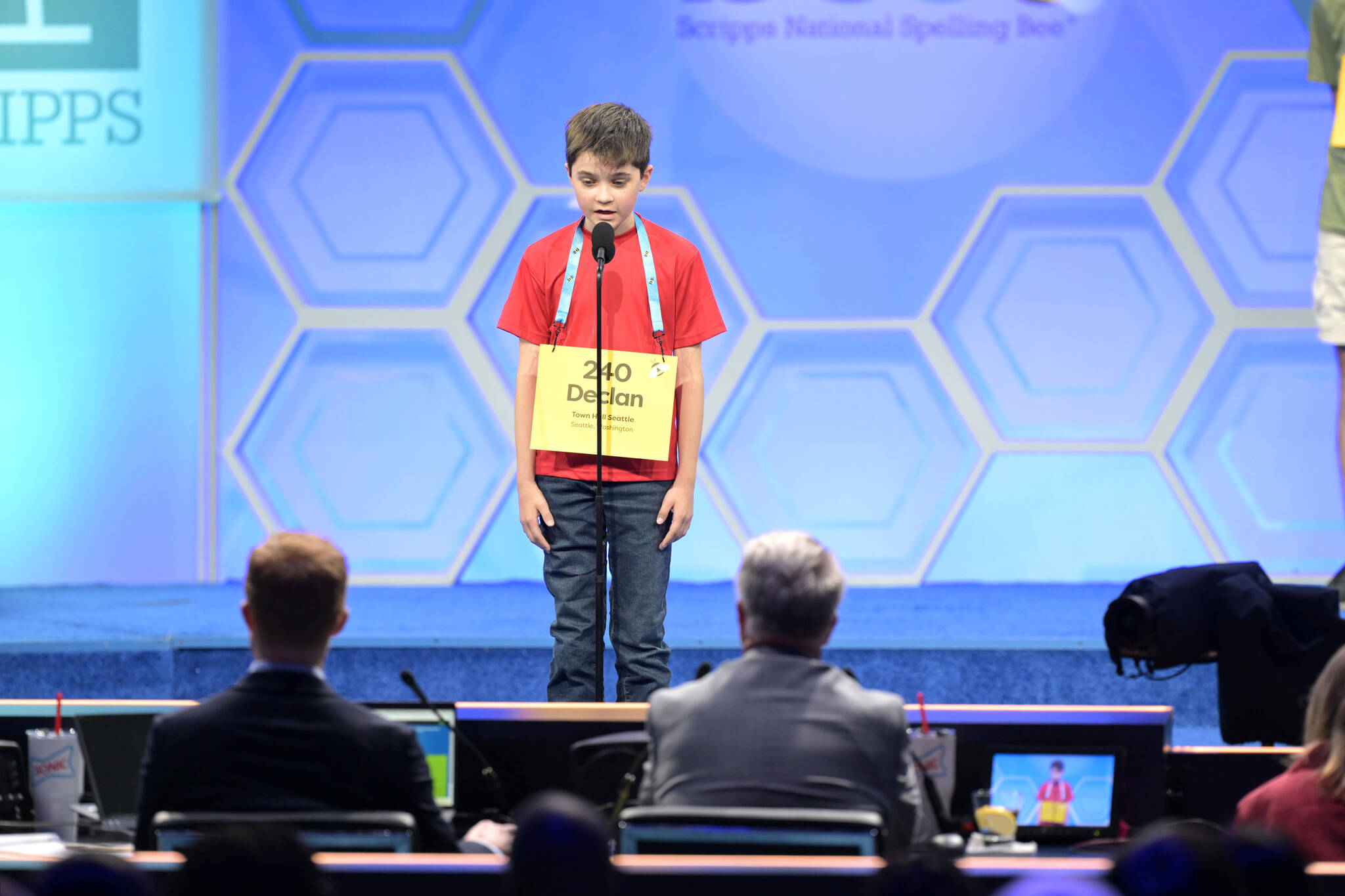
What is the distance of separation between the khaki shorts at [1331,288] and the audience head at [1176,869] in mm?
3415

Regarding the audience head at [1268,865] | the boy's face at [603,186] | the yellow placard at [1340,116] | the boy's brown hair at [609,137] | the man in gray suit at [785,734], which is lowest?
the audience head at [1268,865]

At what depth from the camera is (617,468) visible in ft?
10.2

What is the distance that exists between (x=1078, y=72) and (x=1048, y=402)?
1.14 metres

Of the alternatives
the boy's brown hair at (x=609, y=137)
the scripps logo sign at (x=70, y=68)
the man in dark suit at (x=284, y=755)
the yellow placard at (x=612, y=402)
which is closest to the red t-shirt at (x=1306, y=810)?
the man in dark suit at (x=284, y=755)

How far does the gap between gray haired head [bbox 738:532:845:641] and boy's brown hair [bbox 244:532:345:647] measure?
20.5 inches

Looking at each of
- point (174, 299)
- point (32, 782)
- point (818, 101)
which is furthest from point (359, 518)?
point (32, 782)

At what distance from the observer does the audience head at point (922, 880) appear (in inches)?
35.6

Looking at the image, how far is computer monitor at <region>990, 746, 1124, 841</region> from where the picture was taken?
6.59ft

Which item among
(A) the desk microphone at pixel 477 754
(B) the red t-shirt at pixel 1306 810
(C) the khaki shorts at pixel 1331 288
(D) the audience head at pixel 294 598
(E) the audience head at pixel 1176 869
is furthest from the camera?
(C) the khaki shorts at pixel 1331 288

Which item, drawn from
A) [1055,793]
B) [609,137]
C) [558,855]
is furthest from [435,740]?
[609,137]

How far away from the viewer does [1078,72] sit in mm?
5121

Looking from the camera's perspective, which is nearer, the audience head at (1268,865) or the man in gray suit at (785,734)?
the audience head at (1268,865)

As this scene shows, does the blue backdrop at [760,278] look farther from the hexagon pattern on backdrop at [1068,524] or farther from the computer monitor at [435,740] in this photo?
the computer monitor at [435,740]

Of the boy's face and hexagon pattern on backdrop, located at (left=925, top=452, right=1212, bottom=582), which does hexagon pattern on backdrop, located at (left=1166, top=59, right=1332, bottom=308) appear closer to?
hexagon pattern on backdrop, located at (left=925, top=452, right=1212, bottom=582)
